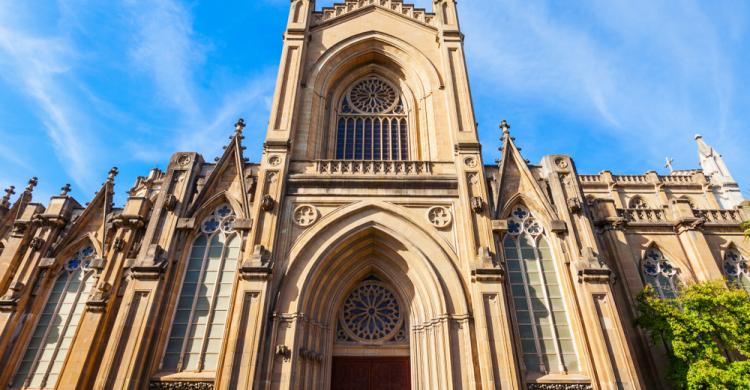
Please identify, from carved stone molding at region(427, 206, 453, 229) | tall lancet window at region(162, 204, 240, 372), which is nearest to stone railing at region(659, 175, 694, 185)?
carved stone molding at region(427, 206, 453, 229)

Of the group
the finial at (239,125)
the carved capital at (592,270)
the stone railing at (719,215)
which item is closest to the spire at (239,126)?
the finial at (239,125)

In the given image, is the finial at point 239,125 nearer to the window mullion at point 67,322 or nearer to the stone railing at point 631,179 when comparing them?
the window mullion at point 67,322

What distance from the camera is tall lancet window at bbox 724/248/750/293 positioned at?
18.1 metres

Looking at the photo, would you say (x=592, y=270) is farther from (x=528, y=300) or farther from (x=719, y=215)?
(x=719, y=215)

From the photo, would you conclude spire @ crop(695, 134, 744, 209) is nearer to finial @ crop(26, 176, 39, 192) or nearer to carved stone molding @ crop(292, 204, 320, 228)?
carved stone molding @ crop(292, 204, 320, 228)

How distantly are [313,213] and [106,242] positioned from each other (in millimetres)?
8865

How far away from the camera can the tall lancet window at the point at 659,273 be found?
57.1ft

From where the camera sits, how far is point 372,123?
2173cm

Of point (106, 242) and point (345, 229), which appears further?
point (106, 242)

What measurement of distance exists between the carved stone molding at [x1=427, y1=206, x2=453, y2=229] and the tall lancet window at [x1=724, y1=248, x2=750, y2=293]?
42.0ft

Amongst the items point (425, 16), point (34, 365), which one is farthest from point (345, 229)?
point (425, 16)

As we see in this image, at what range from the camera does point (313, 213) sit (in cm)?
1595

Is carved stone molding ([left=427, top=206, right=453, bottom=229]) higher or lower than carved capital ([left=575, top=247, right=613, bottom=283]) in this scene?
higher

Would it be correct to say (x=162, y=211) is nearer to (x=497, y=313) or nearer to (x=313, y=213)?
(x=313, y=213)
